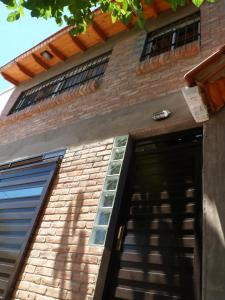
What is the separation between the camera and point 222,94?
9.08ft

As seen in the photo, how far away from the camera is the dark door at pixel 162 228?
2379mm

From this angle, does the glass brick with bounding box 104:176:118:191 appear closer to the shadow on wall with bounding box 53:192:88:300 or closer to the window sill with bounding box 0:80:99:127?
the shadow on wall with bounding box 53:192:88:300

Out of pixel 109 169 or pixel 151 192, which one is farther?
pixel 109 169

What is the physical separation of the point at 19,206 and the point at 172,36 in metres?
4.35

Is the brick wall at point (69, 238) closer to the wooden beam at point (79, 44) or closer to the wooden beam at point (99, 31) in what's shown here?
the wooden beam at point (99, 31)

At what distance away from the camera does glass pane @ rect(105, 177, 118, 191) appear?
3199 mm

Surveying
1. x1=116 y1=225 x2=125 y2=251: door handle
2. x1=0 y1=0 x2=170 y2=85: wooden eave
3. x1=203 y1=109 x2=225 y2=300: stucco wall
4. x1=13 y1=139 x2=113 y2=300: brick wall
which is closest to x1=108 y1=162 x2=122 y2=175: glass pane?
x1=13 y1=139 x2=113 y2=300: brick wall

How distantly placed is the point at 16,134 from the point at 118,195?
3811 mm

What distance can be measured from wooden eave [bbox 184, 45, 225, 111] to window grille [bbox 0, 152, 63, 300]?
8.18 ft

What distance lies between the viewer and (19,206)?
4.12 metres

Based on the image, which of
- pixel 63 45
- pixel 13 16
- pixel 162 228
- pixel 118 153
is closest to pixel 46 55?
pixel 63 45

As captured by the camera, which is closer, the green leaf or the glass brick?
the green leaf

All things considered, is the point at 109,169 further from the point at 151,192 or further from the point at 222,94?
the point at 222,94

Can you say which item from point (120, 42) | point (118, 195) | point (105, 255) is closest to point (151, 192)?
point (118, 195)
